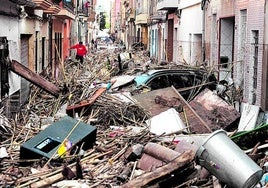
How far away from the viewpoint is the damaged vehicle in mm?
Answer: 14805

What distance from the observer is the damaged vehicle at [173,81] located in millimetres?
14805

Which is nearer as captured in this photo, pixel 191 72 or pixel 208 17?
pixel 191 72

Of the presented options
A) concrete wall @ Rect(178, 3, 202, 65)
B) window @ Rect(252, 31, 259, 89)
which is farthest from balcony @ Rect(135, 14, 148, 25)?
window @ Rect(252, 31, 259, 89)

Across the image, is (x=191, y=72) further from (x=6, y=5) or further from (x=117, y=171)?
(x=117, y=171)

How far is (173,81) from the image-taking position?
15461mm

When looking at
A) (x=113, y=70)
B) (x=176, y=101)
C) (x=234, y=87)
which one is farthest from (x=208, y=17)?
(x=176, y=101)

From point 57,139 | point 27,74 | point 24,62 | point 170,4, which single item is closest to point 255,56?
point 27,74

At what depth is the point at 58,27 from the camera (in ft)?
102

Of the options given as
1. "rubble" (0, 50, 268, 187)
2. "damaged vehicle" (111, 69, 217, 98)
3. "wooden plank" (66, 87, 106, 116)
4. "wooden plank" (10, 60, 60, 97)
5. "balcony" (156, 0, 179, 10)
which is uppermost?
"balcony" (156, 0, 179, 10)

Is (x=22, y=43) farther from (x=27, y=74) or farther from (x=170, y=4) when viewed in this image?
Result: (x=170, y=4)

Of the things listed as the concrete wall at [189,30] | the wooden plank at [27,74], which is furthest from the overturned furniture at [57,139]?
the concrete wall at [189,30]

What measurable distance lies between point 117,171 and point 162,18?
97.1ft

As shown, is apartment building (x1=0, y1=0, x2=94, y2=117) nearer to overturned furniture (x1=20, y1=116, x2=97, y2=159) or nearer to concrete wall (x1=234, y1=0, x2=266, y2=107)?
overturned furniture (x1=20, y1=116, x2=97, y2=159)

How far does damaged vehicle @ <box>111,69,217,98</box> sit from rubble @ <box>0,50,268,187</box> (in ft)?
1.50
